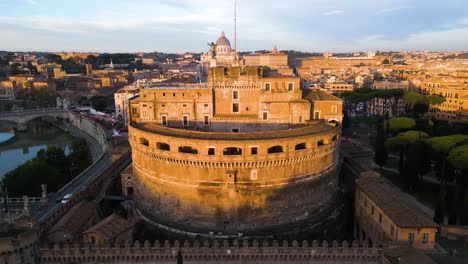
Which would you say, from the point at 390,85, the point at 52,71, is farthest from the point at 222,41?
the point at 52,71

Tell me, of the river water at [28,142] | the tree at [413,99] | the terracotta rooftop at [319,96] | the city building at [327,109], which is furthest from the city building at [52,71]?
the city building at [327,109]

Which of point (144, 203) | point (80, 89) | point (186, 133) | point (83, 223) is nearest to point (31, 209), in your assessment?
point (83, 223)

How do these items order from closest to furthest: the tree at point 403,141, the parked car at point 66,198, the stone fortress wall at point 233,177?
the stone fortress wall at point 233,177 → the parked car at point 66,198 → the tree at point 403,141

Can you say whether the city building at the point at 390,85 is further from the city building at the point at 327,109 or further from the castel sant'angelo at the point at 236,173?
the castel sant'angelo at the point at 236,173

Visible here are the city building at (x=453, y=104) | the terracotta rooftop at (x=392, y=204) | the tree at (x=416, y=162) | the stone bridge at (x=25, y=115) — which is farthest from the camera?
the stone bridge at (x=25, y=115)

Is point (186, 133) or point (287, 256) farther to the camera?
point (186, 133)

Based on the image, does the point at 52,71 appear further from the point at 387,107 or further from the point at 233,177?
the point at 233,177

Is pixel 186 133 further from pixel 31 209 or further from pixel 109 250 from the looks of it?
pixel 31 209
